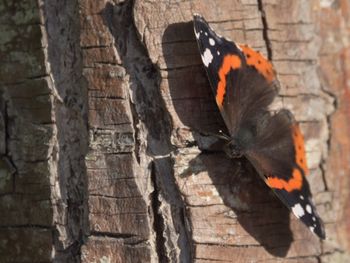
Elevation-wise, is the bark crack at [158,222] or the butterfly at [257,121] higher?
the butterfly at [257,121]

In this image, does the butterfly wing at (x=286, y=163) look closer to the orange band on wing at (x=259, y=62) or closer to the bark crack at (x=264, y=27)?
the orange band on wing at (x=259, y=62)

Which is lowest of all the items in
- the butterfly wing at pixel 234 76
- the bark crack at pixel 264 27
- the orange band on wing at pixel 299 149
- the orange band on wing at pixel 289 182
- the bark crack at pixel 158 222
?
the bark crack at pixel 158 222

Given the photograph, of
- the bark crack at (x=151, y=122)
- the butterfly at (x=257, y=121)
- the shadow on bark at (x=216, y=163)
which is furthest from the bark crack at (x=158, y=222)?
the butterfly at (x=257, y=121)

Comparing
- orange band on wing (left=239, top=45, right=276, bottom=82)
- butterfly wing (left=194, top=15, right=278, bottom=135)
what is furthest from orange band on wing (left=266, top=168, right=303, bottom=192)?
orange band on wing (left=239, top=45, right=276, bottom=82)

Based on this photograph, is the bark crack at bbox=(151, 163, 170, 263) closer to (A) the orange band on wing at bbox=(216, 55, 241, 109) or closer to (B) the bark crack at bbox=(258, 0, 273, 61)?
(A) the orange band on wing at bbox=(216, 55, 241, 109)

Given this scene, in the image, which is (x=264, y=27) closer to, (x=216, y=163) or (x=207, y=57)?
(x=207, y=57)

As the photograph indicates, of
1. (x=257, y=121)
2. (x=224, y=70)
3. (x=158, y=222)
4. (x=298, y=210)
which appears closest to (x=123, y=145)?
(x=158, y=222)

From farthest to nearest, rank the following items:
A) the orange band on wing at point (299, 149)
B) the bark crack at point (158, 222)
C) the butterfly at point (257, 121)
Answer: the orange band on wing at point (299, 149) → the butterfly at point (257, 121) → the bark crack at point (158, 222)
